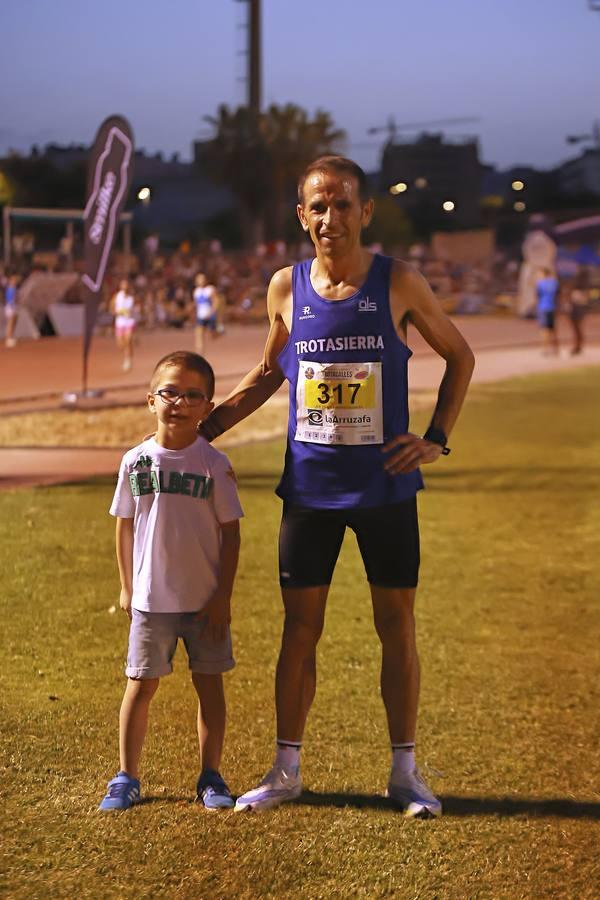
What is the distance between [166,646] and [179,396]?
0.73 m

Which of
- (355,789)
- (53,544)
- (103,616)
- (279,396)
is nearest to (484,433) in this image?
(279,396)

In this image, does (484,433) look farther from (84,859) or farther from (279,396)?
(84,859)

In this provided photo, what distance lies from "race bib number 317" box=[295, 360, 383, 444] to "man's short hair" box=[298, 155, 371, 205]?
1.64 feet

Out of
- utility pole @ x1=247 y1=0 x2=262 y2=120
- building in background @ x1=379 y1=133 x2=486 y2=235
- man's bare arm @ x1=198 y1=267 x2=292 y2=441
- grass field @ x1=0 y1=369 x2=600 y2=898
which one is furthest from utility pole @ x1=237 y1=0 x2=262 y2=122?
man's bare arm @ x1=198 y1=267 x2=292 y2=441

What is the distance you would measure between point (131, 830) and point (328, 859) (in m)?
0.58

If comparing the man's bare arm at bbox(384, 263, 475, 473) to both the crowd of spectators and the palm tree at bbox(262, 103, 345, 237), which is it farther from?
the palm tree at bbox(262, 103, 345, 237)

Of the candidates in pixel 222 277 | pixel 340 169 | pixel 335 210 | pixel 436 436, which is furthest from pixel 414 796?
pixel 222 277

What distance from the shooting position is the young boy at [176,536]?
373cm

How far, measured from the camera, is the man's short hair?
3717 millimetres

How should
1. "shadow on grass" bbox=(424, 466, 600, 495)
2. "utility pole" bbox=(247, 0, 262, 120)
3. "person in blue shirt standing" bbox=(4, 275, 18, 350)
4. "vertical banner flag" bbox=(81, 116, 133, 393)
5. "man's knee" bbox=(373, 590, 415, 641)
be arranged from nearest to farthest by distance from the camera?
"man's knee" bbox=(373, 590, 415, 641), "shadow on grass" bbox=(424, 466, 600, 495), "vertical banner flag" bbox=(81, 116, 133, 393), "person in blue shirt standing" bbox=(4, 275, 18, 350), "utility pole" bbox=(247, 0, 262, 120)

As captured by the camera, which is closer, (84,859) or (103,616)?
(84,859)

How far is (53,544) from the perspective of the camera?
28.0ft

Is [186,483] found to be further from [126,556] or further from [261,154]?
[261,154]

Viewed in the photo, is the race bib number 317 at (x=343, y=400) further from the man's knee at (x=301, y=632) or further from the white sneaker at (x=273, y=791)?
the white sneaker at (x=273, y=791)
